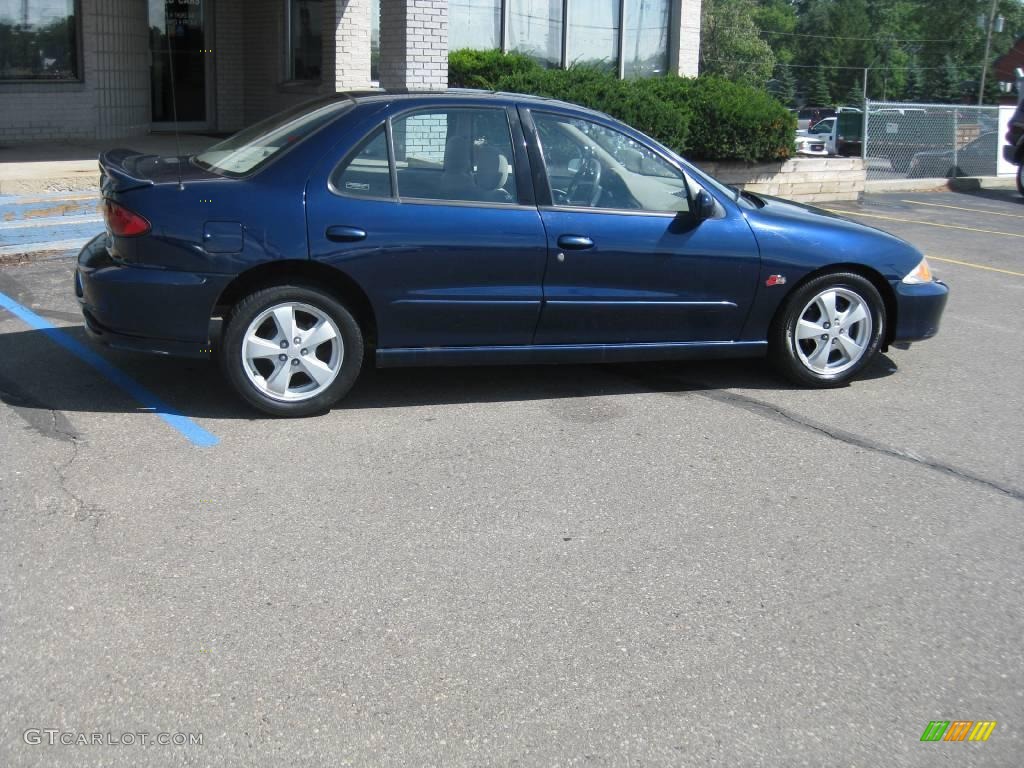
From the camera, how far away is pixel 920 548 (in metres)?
4.65

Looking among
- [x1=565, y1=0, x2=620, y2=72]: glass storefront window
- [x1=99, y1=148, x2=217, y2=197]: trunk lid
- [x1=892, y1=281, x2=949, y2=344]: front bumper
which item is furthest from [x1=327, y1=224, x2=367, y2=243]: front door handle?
[x1=565, y1=0, x2=620, y2=72]: glass storefront window

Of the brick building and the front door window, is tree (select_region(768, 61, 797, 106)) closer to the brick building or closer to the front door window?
the brick building

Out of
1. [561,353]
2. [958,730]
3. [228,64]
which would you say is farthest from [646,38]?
[958,730]

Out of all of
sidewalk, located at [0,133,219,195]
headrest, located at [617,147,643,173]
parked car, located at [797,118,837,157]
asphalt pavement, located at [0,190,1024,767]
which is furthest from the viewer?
parked car, located at [797,118,837,157]

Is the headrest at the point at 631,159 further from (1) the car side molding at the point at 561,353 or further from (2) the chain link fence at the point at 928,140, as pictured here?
(2) the chain link fence at the point at 928,140

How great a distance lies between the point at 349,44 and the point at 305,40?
1.28 metres

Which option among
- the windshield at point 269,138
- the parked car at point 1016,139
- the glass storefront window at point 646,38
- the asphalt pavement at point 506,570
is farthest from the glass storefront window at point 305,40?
the parked car at point 1016,139

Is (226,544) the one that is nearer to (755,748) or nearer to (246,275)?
(246,275)

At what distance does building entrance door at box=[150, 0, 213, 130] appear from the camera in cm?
1673

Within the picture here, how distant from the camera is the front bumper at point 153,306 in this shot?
5.64 m

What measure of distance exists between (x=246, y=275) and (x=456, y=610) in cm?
248

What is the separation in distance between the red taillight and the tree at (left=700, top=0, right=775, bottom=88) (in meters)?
76.2

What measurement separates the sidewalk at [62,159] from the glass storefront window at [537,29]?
4.58 m

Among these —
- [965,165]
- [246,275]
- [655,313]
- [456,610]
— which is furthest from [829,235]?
[965,165]
